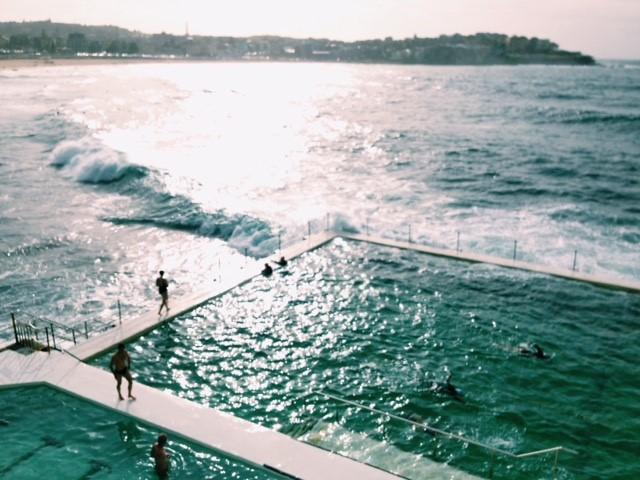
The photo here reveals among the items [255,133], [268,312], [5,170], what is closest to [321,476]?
[268,312]

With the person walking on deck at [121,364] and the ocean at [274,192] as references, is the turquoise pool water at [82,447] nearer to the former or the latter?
the person walking on deck at [121,364]

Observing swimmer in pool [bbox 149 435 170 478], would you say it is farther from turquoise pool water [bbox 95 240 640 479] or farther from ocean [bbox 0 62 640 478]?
ocean [bbox 0 62 640 478]

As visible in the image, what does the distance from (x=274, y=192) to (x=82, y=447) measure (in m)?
30.2

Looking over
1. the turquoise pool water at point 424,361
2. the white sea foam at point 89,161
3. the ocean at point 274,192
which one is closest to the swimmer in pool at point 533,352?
the turquoise pool water at point 424,361

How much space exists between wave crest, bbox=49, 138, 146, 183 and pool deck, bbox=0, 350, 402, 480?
3078cm

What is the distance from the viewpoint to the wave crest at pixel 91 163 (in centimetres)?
4345

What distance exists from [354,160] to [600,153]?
2426 cm

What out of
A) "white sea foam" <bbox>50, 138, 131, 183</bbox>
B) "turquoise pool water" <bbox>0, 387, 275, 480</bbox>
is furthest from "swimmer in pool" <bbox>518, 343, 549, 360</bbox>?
"white sea foam" <bbox>50, 138, 131, 183</bbox>

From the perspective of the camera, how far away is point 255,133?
7369 centimetres

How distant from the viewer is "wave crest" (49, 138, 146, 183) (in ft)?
143

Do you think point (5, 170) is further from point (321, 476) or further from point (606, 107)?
point (606, 107)

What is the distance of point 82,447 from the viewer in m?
11.1

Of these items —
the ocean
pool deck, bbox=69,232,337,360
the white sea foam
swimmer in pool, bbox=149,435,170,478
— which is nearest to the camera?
swimmer in pool, bbox=149,435,170,478

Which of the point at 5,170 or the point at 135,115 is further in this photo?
the point at 135,115
